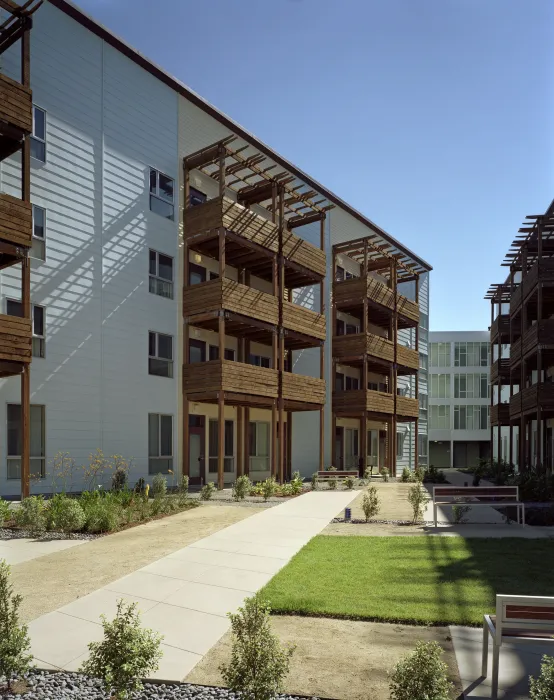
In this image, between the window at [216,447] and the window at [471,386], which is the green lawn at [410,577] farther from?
the window at [471,386]

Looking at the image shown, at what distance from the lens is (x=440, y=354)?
71.3m

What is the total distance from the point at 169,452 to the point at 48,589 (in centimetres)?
1654

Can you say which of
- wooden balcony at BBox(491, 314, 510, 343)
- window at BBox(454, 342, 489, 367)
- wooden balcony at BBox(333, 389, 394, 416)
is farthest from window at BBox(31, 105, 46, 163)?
window at BBox(454, 342, 489, 367)

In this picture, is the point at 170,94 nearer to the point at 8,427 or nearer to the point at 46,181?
the point at 46,181

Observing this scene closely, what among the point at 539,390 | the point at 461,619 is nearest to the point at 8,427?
the point at 461,619

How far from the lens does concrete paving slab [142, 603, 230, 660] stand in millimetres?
6621

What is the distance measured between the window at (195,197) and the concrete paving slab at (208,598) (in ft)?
67.7

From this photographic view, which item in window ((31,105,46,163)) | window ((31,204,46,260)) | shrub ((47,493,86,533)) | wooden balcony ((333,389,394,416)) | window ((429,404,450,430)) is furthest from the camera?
window ((429,404,450,430))

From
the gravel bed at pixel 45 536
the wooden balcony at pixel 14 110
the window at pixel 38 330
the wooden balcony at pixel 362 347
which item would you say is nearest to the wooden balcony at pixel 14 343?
the window at pixel 38 330

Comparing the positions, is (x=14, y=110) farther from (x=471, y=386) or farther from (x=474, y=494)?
(x=471, y=386)

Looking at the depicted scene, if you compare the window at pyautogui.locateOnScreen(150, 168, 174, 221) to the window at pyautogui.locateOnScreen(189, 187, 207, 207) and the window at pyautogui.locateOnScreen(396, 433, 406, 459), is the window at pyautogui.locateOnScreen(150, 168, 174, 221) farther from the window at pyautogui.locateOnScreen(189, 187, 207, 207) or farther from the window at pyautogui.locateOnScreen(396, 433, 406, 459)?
the window at pyautogui.locateOnScreen(396, 433, 406, 459)

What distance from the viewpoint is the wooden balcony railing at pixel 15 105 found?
53.2 ft

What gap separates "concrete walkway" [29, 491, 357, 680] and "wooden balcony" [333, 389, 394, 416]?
896 inches

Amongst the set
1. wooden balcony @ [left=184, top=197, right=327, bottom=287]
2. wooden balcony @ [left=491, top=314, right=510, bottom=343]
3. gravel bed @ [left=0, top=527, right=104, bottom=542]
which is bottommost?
gravel bed @ [left=0, top=527, right=104, bottom=542]
